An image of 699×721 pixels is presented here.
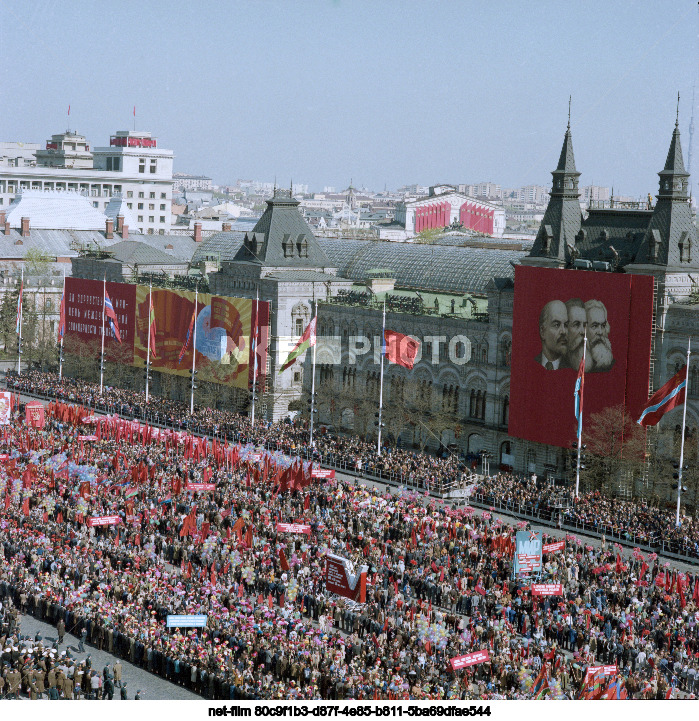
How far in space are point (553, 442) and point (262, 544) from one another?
30.0 metres

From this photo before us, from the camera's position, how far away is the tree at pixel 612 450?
8144 cm

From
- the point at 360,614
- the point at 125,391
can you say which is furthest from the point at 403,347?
the point at 360,614

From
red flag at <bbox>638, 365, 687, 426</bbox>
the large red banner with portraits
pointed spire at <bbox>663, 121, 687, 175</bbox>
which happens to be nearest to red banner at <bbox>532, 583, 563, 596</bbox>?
red flag at <bbox>638, 365, 687, 426</bbox>

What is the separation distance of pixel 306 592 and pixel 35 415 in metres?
39.7

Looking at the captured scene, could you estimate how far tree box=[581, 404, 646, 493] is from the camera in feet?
267

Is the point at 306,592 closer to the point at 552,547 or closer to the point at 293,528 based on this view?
the point at 293,528

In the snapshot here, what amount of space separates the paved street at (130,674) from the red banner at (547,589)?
14.7m

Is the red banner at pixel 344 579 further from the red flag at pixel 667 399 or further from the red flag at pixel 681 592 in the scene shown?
the red flag at pixel 667 399

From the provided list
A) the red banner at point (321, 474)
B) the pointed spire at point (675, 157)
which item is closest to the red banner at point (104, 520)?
the red banner at point (321, 474)

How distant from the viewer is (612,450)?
8238 cm

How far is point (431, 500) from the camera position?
77.4 metres

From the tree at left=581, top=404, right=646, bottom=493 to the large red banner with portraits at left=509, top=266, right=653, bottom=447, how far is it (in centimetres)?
147

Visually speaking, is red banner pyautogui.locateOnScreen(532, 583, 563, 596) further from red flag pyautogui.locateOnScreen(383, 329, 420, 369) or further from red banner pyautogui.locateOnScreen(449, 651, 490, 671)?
red flag pyautogui.locateOnScreen(383, 329, 420, 369)

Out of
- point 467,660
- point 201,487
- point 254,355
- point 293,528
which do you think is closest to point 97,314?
point 254,355
